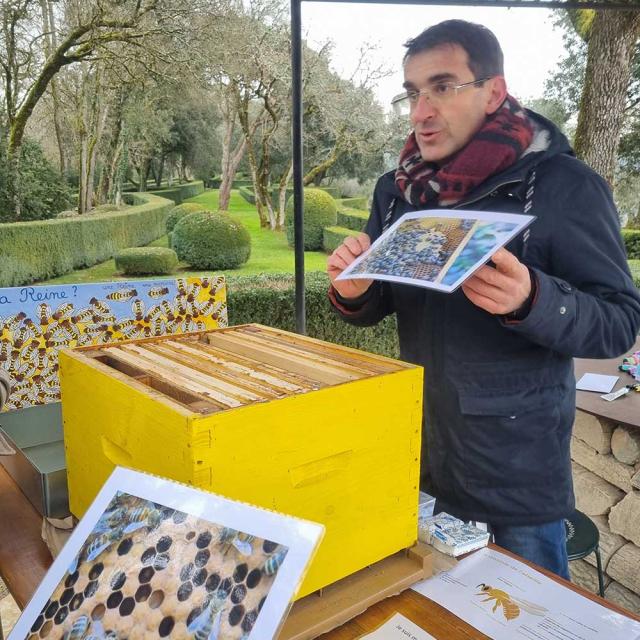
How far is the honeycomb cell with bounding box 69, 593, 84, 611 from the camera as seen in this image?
0.63 meters

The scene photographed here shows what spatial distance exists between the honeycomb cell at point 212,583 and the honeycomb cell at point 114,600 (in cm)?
11

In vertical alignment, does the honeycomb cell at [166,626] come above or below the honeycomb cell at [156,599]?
below

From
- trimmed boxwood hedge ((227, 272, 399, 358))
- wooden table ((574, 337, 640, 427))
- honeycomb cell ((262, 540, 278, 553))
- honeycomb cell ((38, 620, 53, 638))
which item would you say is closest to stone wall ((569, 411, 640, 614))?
wooden table ((574, 337, 640, 427))

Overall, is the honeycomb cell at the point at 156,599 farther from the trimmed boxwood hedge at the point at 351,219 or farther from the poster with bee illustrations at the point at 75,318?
the trimmed boxwood hedge at the point at 351,219

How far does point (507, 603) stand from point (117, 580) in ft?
2.38

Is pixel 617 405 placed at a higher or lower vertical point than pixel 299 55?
lower

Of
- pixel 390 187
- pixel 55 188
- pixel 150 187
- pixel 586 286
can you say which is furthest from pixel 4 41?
pixel 586 286

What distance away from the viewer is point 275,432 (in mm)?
874

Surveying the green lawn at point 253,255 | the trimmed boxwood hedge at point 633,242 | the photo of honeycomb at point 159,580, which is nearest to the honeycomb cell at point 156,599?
the photo of honeycomb at point 159,580

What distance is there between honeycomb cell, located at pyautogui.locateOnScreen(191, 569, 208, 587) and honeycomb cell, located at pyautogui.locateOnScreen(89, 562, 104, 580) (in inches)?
5.0

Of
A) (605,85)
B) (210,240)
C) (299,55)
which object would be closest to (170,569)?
(299,55)

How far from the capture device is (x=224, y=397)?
0.89 m

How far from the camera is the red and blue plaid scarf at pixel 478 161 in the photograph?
57.7 inches

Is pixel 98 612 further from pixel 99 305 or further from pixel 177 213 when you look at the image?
pixel 177 213
